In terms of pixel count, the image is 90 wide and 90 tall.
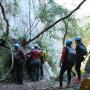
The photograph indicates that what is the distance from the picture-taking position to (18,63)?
1602 centimetres

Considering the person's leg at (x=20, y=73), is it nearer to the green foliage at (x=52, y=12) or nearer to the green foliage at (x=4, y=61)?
the green foliage at (x=4, y=61)

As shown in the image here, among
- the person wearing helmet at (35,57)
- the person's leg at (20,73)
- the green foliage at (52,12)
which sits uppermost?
the green foliage at (52,12)

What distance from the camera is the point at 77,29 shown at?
25.9m

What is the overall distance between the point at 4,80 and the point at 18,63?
1.24m

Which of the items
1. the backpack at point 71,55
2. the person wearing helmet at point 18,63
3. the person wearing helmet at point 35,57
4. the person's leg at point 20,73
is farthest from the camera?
the person wearing helmet at point 35,57

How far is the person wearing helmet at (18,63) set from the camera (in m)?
15.7

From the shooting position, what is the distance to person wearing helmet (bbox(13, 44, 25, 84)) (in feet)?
51.6

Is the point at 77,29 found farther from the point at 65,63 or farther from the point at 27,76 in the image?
the point at 65,63

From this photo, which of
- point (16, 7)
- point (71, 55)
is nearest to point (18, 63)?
point (71, 55)

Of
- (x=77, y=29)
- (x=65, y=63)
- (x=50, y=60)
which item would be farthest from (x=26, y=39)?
(x=65, y=63)

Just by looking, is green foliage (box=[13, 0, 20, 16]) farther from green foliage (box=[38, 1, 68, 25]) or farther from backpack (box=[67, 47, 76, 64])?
backpack (box=[67, 47, 76, 64])

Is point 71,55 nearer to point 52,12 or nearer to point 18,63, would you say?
point 18,63

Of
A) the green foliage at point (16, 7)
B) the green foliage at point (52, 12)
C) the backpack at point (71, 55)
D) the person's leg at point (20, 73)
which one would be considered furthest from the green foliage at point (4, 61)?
the backpack at point (71, 55)

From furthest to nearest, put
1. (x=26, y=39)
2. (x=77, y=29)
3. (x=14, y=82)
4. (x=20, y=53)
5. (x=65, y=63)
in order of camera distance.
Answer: (x=77, y=29) < (x=26, y=39) < (x=14, y=82) < (x=20, y=53) < (x=65, y=63)
